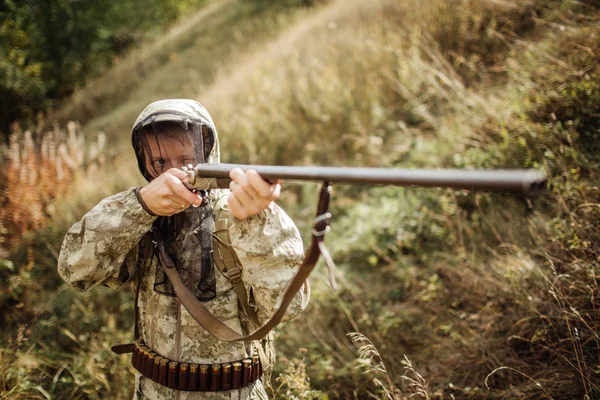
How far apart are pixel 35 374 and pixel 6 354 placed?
0.30 m

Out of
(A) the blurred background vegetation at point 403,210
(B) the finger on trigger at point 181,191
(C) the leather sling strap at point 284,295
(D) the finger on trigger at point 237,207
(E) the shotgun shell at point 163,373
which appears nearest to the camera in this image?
(C) the leather sling strap at point 284,295

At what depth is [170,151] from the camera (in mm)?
1906

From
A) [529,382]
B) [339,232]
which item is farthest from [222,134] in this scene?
[529,382]

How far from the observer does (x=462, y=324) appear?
113 inches

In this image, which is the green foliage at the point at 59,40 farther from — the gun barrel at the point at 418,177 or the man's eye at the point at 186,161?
the gun barrel at the point at 418,177

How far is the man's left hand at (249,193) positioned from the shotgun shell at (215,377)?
735 mm

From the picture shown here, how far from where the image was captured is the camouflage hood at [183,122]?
188cm

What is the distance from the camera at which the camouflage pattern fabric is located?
5.09 feet

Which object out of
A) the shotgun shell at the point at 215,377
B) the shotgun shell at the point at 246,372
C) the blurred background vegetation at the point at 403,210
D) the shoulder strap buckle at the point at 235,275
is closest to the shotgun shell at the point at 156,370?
the shotgun shell at the point at 215,377

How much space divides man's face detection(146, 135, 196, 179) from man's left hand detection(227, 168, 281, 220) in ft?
1.78

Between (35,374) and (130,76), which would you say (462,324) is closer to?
(35,374)

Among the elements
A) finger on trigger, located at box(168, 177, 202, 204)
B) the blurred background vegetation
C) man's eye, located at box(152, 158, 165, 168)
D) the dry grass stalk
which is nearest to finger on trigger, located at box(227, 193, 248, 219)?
finger on trigger, located at box(168, 177, 202, 204)

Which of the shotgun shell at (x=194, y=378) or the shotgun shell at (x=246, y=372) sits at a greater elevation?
the shotgun shell at (x=194, y=378)

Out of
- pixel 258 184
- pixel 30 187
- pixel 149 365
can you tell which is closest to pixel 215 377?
pixel 149 365
